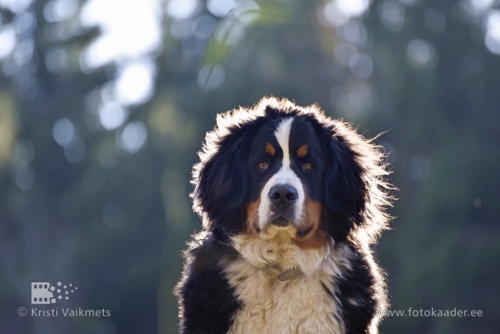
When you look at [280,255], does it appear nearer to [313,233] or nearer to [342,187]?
[313,233]

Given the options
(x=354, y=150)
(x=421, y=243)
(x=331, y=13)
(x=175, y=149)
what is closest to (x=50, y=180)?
(x=175, y=149)

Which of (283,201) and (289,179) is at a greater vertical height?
(289,179)

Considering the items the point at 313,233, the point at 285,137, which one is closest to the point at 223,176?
the point at 285,137

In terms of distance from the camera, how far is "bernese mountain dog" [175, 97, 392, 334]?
5.38 m

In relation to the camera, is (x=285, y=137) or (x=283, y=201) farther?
(x=285, y=137)

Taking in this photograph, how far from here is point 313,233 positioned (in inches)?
222

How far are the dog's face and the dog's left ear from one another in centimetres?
9

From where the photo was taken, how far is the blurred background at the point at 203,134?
1969 centimetres

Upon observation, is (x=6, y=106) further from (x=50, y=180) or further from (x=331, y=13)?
(x=331, y=13)

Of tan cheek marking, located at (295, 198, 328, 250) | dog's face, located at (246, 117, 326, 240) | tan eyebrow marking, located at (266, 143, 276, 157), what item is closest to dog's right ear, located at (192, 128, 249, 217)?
dog's face, located at (246, 117, 326, 240)

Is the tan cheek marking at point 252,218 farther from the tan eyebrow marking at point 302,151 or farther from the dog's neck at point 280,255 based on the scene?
the tan eyebrow marking at point 302,151

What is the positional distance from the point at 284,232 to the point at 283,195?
0.40 m

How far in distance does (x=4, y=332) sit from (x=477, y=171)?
53.2 ft

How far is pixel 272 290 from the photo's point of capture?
5.52 metres
